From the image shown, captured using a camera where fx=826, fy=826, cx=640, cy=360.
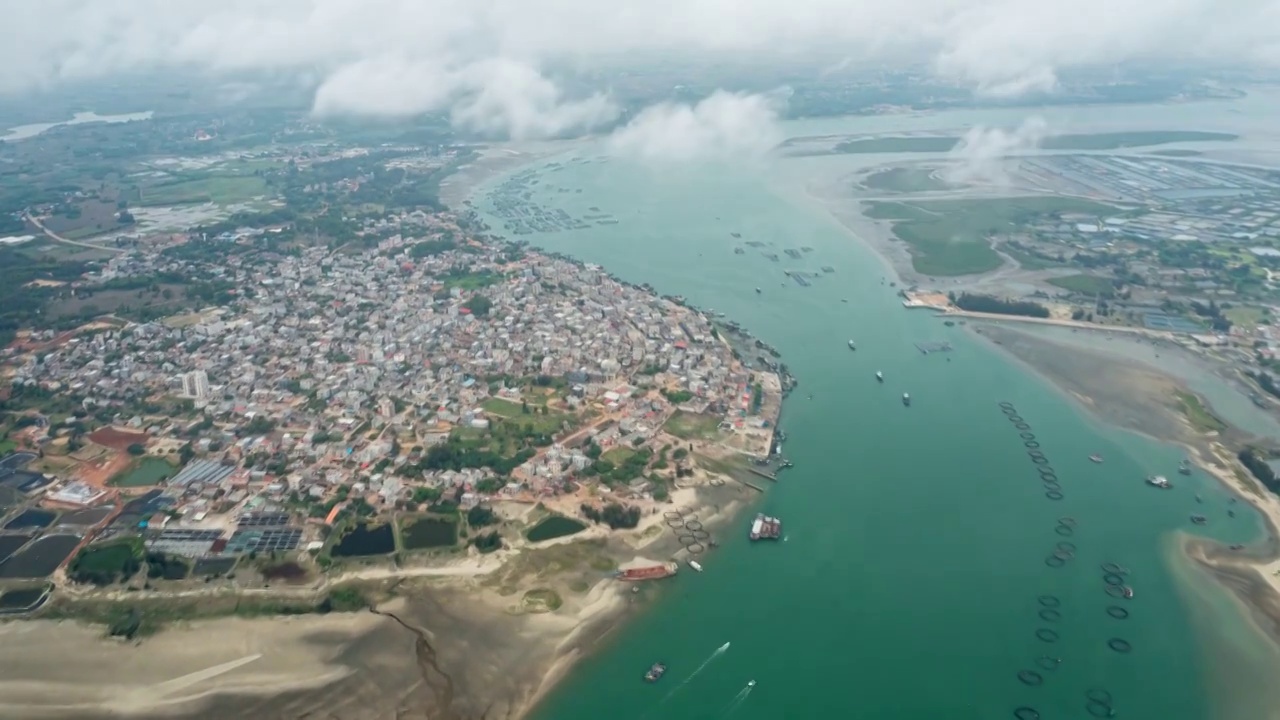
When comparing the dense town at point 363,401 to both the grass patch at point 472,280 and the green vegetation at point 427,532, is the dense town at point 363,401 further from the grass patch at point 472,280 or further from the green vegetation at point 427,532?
the green vegetation at point 427,532

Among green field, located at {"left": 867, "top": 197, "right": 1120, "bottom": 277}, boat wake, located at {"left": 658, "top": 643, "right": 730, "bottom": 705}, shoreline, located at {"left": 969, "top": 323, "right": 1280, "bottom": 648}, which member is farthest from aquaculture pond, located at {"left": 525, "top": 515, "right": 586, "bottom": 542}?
green field, located at {"left": 867, "top": 197, "right": 1120, "bottom": 277}

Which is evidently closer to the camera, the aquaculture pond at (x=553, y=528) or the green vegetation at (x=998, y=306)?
the aquaculture pond at (x=553, y=528)

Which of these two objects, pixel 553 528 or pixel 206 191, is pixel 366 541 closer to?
pixel 553 528

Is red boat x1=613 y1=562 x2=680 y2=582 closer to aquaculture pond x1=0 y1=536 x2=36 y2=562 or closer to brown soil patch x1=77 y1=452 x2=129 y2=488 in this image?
aquaculture pond x1=0 y1=536 x2=36 y2=562

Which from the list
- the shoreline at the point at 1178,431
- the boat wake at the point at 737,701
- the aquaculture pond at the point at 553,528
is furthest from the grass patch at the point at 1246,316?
the aquaculture pond at the point at 553,528

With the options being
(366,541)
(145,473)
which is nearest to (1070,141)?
(366,541)
